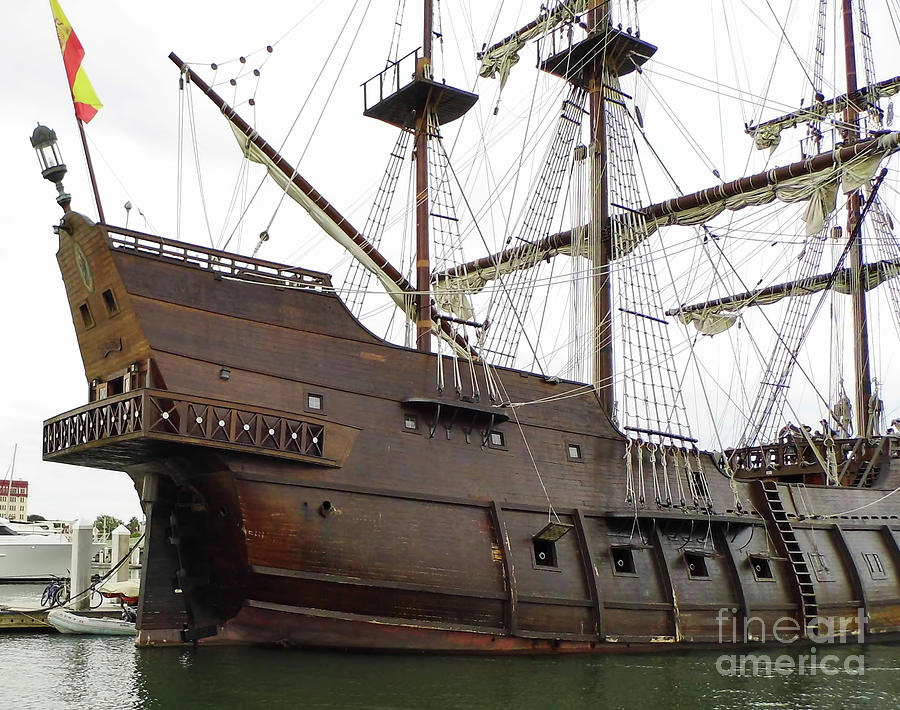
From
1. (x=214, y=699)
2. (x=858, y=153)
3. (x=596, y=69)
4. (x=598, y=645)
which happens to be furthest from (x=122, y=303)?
(x=858, y=153)

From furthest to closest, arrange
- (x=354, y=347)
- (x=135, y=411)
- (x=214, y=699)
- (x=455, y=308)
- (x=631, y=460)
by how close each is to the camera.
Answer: (x=455, y=308)
(x=631, y=460)
(x=354, y=347)
(x=135, y=411)
(x=214, y=699)


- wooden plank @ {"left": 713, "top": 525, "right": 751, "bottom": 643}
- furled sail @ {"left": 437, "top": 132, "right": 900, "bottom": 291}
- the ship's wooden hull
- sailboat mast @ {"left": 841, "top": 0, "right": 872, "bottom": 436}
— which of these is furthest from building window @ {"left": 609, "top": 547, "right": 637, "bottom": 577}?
sailboat mast @ {"left": 841, "top": 0, "right": 872, "bottom": 436}

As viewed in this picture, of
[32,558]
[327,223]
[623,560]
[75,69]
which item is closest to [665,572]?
[623,560]

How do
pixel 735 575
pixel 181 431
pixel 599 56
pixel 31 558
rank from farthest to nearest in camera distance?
1. pixel 31 558
2. pixel 599 56
3. pixel 735 575
4. pixel 181 431

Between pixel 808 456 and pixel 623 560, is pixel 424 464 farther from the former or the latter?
pixel 808 456

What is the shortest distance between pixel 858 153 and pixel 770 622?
33.8ft

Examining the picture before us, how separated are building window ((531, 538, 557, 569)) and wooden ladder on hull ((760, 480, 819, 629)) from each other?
5.94m

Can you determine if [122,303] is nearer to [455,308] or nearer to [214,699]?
[214,699]

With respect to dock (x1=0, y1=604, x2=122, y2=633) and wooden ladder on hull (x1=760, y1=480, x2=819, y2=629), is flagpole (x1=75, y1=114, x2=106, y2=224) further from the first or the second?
wooden ladder on hull (x1=760, y1=480, x2=819, y2=629)

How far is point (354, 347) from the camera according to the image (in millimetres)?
14781

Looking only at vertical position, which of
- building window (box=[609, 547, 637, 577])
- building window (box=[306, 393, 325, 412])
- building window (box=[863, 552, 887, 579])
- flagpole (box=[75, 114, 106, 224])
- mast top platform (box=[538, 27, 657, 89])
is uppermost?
mast top platform (box=[538, 27, 657, 89])

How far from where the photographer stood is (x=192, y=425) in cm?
1297

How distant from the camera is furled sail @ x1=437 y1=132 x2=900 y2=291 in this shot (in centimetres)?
2041

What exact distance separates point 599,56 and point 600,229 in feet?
14.6
